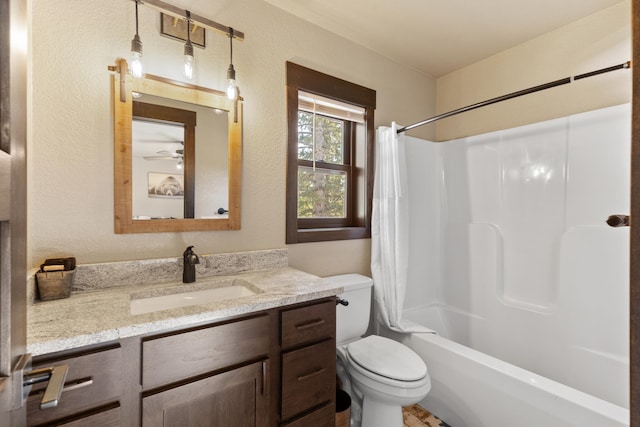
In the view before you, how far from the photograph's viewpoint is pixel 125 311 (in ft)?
3.36

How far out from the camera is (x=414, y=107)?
8.45 ft

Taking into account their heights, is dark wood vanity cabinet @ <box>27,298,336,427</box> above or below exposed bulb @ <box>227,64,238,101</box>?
below

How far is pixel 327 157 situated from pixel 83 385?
1.77 m

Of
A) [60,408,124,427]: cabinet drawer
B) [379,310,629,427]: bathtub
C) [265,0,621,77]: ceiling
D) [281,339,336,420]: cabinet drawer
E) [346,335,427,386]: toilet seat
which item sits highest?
[265,0,621,77]: ceiling

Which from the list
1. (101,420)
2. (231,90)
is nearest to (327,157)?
(231,90)

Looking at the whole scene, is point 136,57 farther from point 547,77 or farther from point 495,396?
point 547,77

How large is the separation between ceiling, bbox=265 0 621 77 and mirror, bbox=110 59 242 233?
0.83 metres

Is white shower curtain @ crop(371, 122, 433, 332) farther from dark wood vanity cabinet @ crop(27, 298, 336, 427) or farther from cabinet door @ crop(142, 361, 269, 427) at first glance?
cabinet door @ crop(142, 361, 269, 427)

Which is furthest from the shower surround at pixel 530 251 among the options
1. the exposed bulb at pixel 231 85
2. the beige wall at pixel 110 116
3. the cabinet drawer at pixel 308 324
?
the exposed bulb at pixel 231 85

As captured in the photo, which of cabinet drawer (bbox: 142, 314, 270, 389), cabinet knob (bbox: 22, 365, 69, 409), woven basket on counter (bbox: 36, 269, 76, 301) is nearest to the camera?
cabinet knob (bbox: 22, 365, 69, 409)

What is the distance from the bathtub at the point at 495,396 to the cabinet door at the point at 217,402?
1.08 metres

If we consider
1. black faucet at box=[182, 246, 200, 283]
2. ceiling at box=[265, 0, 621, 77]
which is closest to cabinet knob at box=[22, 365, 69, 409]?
black faucet at box=[182, 246, 200, 283]

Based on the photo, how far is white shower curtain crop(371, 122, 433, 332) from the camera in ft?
6.69

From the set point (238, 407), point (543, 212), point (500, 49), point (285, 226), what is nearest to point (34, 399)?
point (238, 407)
